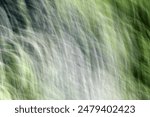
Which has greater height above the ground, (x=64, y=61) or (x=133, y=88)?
(x=64, y=61)

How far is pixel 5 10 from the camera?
1257 millimetres

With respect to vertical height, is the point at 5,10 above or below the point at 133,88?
above

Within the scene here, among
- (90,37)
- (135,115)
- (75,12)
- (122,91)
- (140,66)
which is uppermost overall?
(75,12)

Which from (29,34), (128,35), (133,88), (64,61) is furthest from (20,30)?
(133,88)

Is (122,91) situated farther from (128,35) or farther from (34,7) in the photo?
(34,7)

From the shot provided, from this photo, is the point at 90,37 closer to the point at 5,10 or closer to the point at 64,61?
the point at 64,61

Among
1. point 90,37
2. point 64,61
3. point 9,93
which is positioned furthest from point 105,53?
point 9,93

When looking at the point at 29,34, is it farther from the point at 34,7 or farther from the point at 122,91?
the point at 122,91

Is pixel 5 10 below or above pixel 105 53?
above

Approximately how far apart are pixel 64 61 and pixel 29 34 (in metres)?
0.23

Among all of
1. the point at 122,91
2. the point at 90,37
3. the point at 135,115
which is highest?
the point at 90,37

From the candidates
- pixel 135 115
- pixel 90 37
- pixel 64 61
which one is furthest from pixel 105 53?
pixel 135 115

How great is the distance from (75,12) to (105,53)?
0.85ft

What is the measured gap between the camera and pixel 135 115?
4.20 ft
